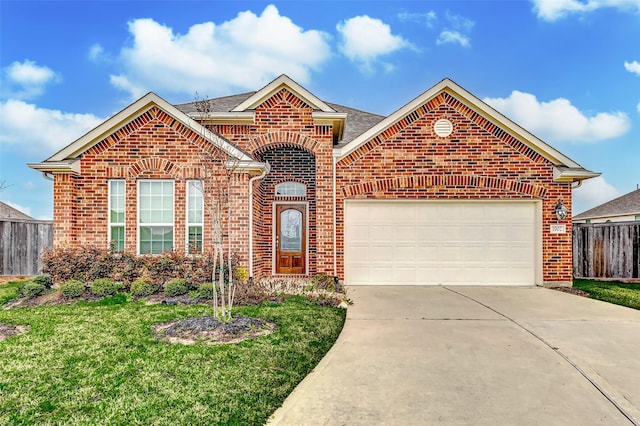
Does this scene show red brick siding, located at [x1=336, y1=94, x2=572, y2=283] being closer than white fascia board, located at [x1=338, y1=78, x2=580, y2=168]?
No

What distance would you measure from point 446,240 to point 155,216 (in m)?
7.94

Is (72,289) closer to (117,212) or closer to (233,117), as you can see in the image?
(117,212)

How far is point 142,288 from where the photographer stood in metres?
8.69

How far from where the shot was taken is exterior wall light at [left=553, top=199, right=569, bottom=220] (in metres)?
10.7

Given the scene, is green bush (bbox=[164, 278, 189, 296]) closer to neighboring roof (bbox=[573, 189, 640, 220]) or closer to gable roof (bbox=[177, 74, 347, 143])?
gable roof (bbox=[177, 74, 347, 143])

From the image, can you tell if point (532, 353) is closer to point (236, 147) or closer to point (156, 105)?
point (236, 147)

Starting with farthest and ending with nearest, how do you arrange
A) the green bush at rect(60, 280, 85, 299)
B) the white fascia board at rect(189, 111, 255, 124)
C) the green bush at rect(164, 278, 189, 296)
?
the white fascia board at rect(189, 111, 255, 124) → the green bush at rect(164, 278, 189, 296) → the green bush at rect(60, 280, 85, 299)

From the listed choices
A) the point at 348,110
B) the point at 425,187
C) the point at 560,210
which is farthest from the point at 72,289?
the point at 560,210

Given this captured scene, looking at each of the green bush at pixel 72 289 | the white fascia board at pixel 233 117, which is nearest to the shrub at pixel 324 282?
the white fascia board at pixel 233 117

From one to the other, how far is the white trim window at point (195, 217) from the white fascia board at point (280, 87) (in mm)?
2596

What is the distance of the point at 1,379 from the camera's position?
13.7ft

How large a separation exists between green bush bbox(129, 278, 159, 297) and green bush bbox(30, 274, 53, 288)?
216 cm

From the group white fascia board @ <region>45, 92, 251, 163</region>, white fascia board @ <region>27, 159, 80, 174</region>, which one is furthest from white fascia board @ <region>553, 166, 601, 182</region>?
white fascia board @ <region>27, 159, 80, 174</region>

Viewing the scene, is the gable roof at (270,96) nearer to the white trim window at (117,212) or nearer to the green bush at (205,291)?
the white trim window at (117,212)
